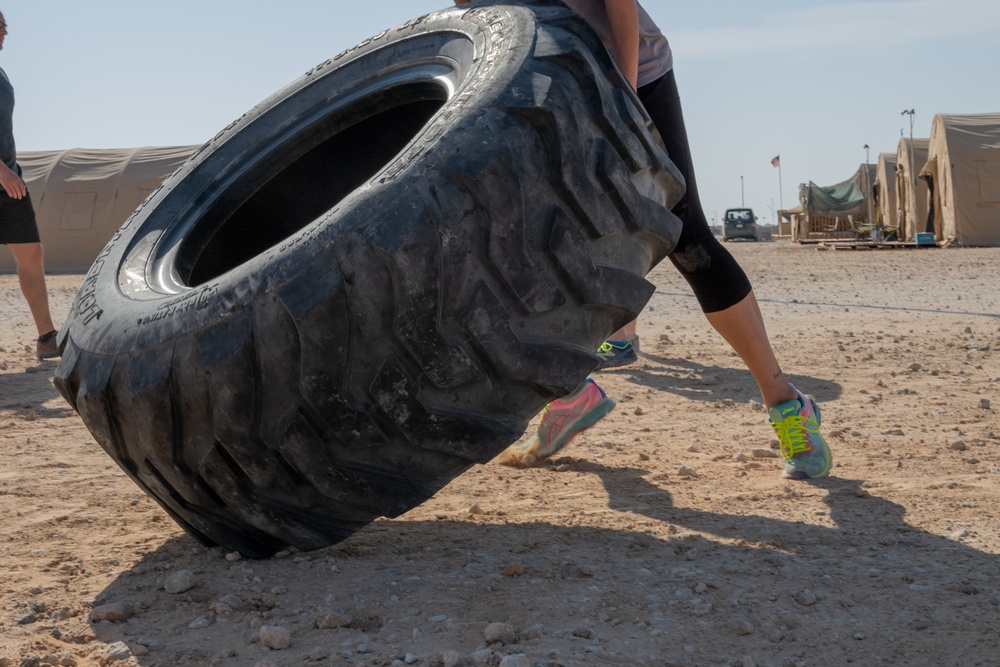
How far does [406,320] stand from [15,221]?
4644 mm

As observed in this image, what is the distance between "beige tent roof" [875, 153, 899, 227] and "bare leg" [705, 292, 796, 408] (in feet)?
77.4

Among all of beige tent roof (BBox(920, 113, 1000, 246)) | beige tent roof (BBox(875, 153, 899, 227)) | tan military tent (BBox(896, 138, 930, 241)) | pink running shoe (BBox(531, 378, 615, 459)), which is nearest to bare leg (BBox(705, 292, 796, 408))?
pink running shoe (BBox(531, 378, 615, 459))

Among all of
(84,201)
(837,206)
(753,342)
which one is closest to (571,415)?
(753,342)

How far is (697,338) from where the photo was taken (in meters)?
5.98

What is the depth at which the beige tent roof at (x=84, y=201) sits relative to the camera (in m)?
17.7

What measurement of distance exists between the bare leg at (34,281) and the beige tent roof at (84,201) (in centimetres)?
1229

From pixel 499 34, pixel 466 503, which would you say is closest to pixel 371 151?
pixel 499 34

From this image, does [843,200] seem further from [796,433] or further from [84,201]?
[796,433]

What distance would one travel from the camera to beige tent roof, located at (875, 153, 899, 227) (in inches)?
1003

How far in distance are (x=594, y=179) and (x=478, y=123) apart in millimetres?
241

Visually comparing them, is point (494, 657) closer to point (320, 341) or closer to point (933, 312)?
point (320, 341)

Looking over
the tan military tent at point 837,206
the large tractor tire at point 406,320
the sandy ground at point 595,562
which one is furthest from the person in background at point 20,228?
the tan military tent at point 837,206

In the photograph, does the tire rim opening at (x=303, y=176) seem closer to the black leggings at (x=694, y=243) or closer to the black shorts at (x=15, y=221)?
the black leggings at (x=694, y=243)

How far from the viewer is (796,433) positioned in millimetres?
2717
